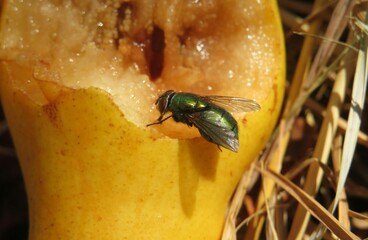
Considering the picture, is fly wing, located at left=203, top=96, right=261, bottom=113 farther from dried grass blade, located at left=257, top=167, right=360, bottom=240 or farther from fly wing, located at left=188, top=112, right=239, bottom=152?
dried grass blade, located at left=257, top=167, right=360, bottom=240

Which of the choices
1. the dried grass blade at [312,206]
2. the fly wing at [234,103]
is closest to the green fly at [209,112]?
the fly wing at [234,103]

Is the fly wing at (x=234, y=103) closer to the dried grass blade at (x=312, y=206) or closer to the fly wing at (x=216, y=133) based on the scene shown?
the fly wing at (x=216, y=133)

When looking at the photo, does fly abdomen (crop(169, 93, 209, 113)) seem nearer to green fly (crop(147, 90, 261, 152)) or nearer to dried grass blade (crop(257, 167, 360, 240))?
green fly (crop(147, 90, 261, 152))

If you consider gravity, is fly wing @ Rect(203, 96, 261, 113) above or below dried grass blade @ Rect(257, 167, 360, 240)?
above

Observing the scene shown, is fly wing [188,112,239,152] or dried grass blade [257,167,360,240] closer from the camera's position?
fly wing [188,112,239,152]

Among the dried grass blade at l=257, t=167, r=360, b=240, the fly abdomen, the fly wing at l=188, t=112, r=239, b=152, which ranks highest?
the fly abdomen

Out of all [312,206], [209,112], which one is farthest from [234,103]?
[312,206]

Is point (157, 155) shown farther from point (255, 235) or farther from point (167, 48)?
point (255, 235)

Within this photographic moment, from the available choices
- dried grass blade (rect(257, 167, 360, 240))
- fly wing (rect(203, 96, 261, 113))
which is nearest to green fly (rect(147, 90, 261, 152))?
fly wing (rect(203, 96, 261, 113))

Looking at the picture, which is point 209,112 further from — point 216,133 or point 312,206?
point 312,206
